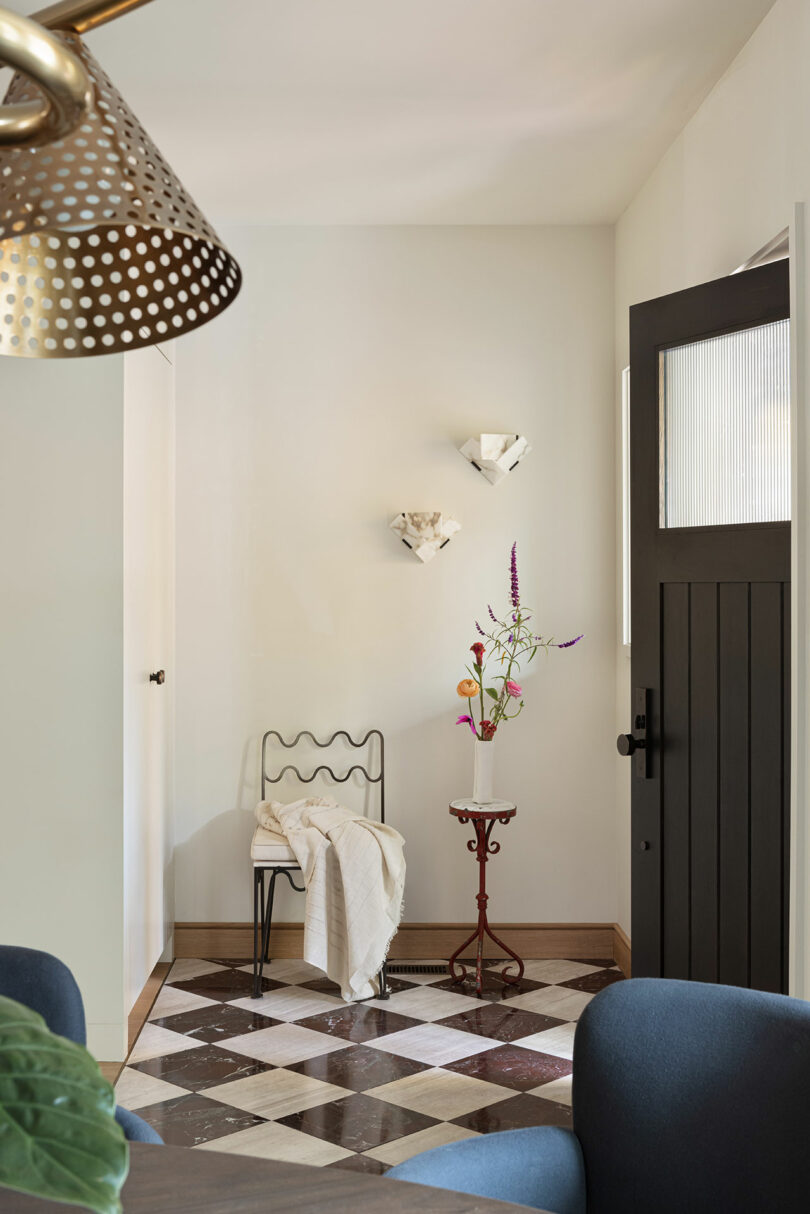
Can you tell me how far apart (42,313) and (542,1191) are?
120cm

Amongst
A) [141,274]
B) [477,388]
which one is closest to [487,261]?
[477,388]

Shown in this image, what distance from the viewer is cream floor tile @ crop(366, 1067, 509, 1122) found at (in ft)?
9.62

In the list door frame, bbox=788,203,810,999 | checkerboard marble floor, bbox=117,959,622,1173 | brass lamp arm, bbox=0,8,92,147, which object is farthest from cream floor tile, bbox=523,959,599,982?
brass lamp arm, bbox=0,8,92,147

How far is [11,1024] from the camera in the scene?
60cm

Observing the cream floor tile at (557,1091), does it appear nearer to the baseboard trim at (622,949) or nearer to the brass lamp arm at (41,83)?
the baseboard trim at (622,949)

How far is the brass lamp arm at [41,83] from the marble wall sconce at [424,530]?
11.4 ft

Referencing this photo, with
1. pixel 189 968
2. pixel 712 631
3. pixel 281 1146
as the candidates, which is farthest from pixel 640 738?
pixel 189 968

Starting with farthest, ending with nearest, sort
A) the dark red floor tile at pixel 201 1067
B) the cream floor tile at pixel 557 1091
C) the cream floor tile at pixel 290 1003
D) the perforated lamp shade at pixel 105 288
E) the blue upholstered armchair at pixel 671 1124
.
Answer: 1. the cream floor tile at pixel 290 1003
2. the dark red floor tile at pixel 201 1067
3. the cream floor tile at pixel 557 1091
4. the blue upholstered armchair at pixel 671 1124
5. the perforated lamp shade at pixel 105 288

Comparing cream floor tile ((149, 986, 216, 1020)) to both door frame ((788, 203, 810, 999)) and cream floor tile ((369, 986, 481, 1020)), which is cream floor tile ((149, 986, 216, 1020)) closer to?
cream floor tile ((369, 986, 481, 1020))

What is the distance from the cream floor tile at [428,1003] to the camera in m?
3.65

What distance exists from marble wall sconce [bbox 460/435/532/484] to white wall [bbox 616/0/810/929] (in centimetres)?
53

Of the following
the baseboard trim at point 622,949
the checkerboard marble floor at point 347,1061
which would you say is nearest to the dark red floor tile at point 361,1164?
the checkerboard marble floor at point 347,1061

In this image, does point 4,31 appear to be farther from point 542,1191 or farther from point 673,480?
point 673,480

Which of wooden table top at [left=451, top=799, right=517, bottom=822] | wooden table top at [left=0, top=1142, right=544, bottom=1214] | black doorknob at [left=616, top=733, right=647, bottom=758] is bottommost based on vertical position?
wooden table top at [left=451, top=799, right=517, bottom=822]
